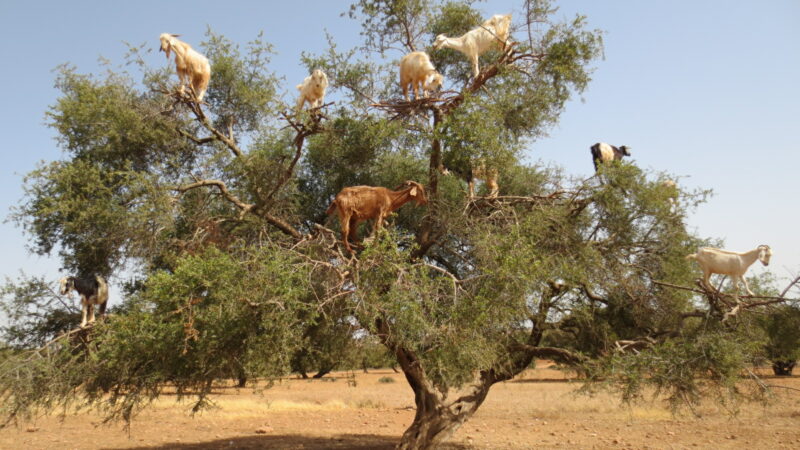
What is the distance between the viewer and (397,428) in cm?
1546

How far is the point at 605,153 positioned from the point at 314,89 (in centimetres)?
565

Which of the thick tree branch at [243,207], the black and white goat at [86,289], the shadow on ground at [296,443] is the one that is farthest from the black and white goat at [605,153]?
the black and white goat at [86,289]

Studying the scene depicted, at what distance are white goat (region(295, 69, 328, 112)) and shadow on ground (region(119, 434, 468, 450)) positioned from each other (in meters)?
7.70

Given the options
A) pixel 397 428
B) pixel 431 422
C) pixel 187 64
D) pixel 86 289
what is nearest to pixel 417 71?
pixel 187 64

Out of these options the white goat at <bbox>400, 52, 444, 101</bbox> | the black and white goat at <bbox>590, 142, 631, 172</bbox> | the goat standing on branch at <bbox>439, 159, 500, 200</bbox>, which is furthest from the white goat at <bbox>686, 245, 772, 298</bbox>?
the white goat at <bbox>400, 52, 444, 101</bbox>

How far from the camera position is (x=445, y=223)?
9.43m

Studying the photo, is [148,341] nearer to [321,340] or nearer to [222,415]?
[321,340]

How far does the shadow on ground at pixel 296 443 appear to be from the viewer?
12.2 m

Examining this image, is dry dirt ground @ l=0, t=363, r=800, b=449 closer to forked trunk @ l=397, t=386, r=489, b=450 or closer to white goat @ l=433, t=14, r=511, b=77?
forked trunk @ l=397, t=386, r=489, b=450

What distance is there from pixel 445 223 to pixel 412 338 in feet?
9.99

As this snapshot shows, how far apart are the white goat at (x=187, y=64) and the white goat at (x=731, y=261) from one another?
8539mm

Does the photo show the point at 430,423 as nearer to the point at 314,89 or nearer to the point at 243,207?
the point at 243,207

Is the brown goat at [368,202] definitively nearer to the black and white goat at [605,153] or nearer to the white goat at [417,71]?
the white goat at [417,71]

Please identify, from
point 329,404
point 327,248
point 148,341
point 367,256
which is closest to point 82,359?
point 148,341
